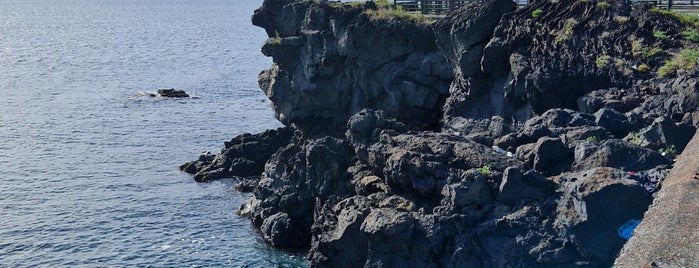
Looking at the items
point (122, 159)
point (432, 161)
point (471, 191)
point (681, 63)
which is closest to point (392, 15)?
Result: point (681, 63)

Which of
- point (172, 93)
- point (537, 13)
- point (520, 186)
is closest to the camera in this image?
point (520, 186)

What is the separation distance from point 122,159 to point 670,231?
171 ft

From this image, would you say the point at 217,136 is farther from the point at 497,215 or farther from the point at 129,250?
the point at 497,215

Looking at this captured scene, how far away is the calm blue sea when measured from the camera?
47250 millimetres

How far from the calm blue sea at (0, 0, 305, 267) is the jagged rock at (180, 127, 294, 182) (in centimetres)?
184

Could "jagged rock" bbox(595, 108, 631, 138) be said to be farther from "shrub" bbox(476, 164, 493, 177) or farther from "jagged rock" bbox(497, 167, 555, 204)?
"shrub" bbox(476, 164, 493, 177)

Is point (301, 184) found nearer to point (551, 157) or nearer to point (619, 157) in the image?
point (551, 157)

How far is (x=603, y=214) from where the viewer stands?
28.2 metres

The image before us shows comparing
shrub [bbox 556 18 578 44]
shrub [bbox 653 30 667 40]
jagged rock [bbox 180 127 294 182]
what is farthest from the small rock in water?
shrub [bbox 653 30 667 40]

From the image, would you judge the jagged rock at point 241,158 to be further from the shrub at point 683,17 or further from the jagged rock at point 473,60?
the shrub at point 683,17

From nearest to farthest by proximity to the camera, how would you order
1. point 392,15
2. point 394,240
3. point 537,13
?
point 394,240, point 537,13, point 392,15

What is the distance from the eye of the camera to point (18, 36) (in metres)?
186

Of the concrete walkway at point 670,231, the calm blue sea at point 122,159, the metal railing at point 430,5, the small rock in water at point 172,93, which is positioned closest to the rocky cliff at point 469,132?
the concrete walkway at point 670,231

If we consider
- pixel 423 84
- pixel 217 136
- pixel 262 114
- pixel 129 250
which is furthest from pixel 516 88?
pixel 262 114
